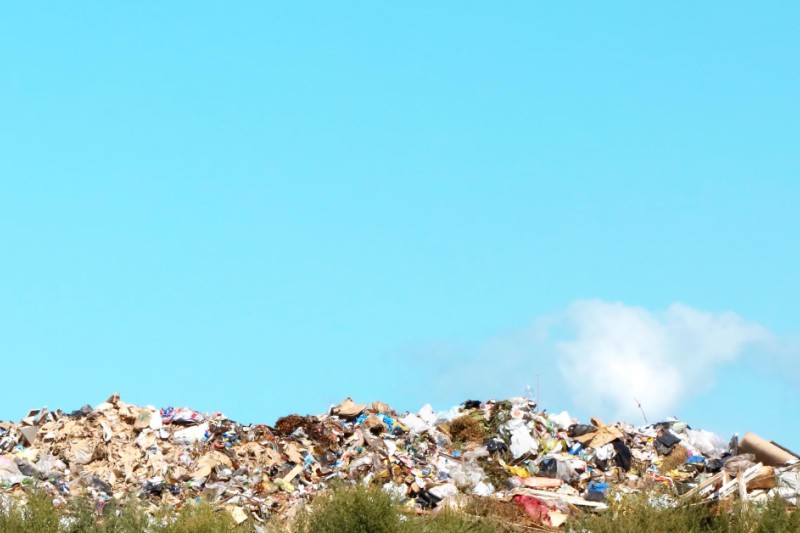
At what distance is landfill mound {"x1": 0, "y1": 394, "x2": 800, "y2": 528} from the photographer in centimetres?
1981

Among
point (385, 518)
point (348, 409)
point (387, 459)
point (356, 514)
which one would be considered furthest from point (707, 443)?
point (356, 514)

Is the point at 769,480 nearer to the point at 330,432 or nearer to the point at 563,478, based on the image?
the point at 563,478

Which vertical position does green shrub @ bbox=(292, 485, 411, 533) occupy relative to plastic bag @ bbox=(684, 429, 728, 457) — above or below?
below

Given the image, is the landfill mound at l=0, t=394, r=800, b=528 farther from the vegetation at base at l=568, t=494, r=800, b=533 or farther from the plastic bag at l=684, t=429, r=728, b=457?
the vegetation at base at l=568, t=494, r=800, b=533

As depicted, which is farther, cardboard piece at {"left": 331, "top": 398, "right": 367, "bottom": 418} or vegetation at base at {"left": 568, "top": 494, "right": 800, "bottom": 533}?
cardboard piece at {"left": 331, "top": 398, "right": 367, "bottom": 418}

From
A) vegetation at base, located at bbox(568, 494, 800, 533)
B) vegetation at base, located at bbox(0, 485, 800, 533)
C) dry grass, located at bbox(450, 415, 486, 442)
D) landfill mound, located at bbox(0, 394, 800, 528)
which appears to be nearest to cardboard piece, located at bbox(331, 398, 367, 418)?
landfill mound, located at bbox(0, 394, 800, 528)

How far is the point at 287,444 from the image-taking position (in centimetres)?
2277

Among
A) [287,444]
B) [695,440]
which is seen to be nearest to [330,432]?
[287,444]

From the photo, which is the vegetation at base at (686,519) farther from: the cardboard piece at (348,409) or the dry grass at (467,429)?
the cardboard piece at (348,409)

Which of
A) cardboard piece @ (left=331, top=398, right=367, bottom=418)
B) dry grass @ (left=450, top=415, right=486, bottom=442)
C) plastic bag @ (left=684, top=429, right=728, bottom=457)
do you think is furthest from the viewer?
cardboard piece @ (left=331, top=398, right=367, bottom=418)

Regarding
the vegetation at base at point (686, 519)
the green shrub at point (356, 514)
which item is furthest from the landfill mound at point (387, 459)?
the green shrub at point (356, 514)

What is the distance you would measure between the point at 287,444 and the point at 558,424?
5.42 meters

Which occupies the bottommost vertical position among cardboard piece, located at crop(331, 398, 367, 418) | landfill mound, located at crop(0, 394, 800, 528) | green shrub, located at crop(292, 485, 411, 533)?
green shrub, located at crop(292, 485, 411, 533)

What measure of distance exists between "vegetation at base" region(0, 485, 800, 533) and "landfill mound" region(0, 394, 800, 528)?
1.60ft
